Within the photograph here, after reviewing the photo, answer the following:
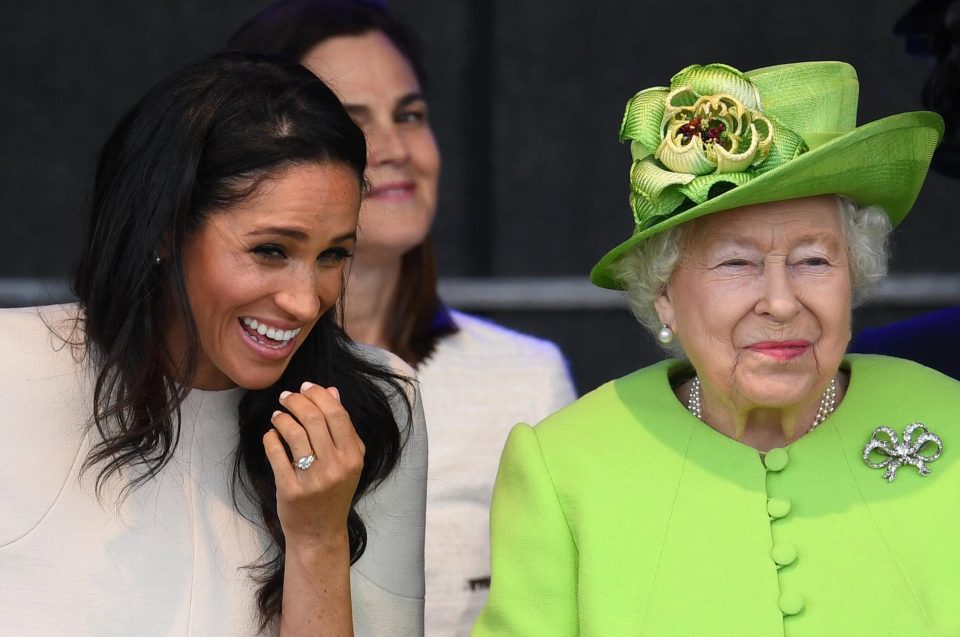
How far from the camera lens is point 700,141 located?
9.37 feet

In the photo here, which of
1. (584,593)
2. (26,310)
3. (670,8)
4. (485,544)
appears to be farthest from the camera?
(670,8)

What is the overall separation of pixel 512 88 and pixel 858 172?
6.71ft

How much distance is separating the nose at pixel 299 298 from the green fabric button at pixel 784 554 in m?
0.87

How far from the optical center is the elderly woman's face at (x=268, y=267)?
283cm

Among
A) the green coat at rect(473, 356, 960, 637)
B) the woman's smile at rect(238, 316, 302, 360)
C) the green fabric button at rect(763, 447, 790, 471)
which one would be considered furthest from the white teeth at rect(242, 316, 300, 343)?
the green fabric button at rect(763, 447, 790, 471)

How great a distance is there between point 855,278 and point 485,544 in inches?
45.2

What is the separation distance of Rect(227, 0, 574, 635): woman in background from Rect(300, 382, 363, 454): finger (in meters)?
0.90

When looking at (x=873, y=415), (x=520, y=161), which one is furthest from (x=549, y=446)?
(x=520, y=161)

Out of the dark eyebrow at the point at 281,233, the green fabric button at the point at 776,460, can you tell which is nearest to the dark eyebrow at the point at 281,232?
the dark eyebrow at the point at 281,233

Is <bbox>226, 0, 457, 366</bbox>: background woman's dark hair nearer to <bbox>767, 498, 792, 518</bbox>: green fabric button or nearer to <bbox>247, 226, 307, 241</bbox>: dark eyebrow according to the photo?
<bbox>247, 226, 307, 241</bbox>: dark eyebrow

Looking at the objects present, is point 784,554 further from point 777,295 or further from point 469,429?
point 469,429

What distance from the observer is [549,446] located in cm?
299

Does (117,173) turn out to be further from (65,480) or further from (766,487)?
(766,487)

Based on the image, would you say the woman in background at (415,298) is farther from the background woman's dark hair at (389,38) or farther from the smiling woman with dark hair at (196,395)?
the smiling woman with dark hair at (196,395)
